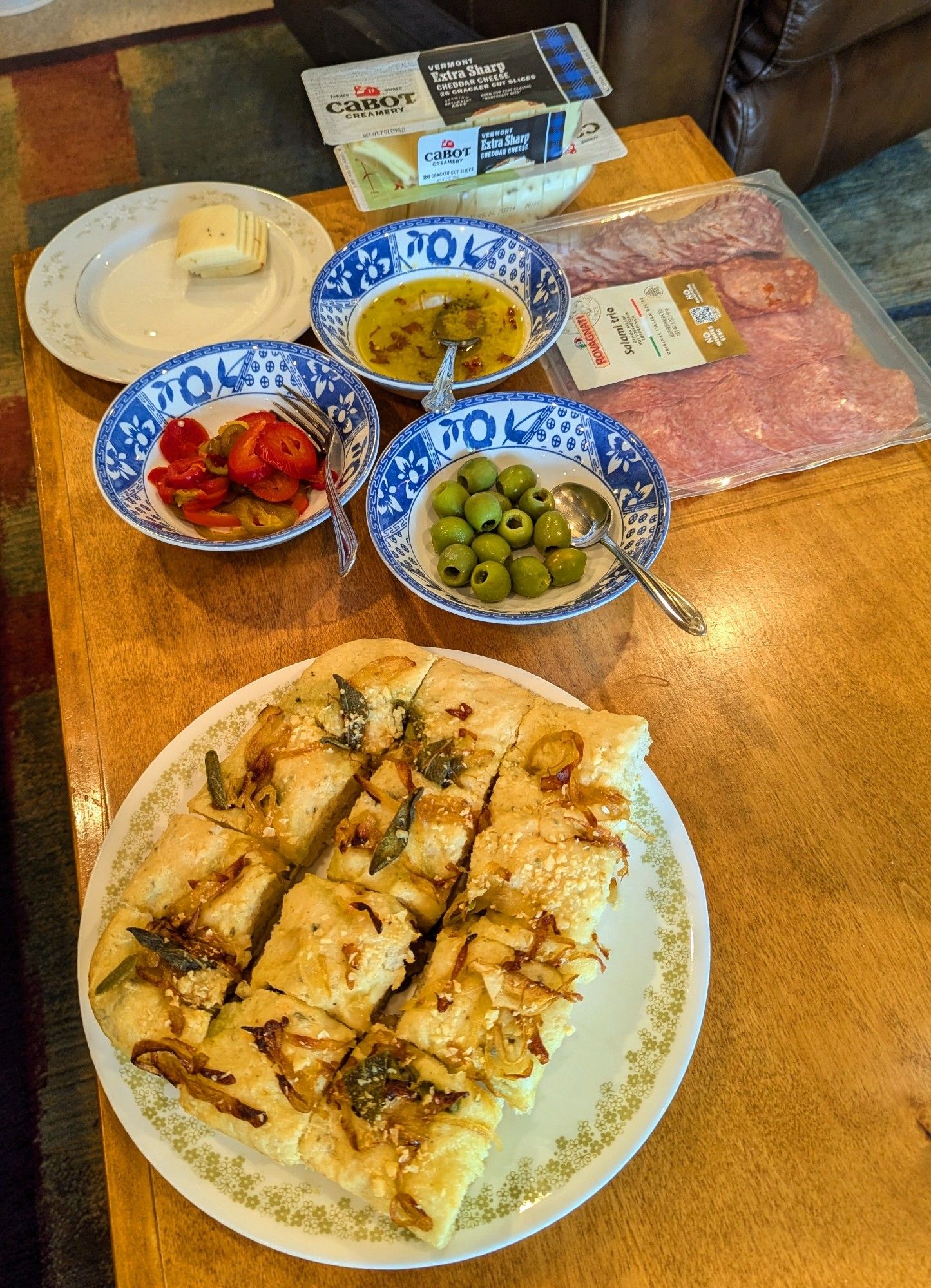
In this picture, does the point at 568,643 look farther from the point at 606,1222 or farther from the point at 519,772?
the point at 606,1222

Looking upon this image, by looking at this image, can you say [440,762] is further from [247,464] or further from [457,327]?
[457,327]

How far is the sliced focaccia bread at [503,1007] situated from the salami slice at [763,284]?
189 cm

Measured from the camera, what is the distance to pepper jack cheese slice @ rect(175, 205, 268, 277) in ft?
7.72

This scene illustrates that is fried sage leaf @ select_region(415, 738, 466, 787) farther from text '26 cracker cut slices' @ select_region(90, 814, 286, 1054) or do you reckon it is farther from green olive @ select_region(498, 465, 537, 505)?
green olive @ select_region(498, 465, 537, 505)

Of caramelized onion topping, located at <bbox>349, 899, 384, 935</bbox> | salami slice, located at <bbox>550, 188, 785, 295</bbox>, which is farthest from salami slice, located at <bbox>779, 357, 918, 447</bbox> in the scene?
caramelized onion topping, located at <bbox>349, 899, 384, 935</bbox>

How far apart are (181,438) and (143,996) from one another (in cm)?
123

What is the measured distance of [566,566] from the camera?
1.77 metres

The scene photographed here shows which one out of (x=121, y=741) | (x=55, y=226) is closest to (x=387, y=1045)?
(x=121, y=741)

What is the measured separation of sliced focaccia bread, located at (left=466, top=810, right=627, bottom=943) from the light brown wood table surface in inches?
13.8

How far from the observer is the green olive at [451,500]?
1854 millimetres

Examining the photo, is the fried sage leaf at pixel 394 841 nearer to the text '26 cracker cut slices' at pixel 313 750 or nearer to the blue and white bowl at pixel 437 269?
the text '26 cracker cut slices' at pixel 313 750

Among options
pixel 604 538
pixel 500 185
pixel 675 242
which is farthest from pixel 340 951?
pixel 675 242

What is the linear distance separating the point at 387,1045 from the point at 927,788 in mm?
1150

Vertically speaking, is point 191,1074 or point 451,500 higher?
point 451,500
